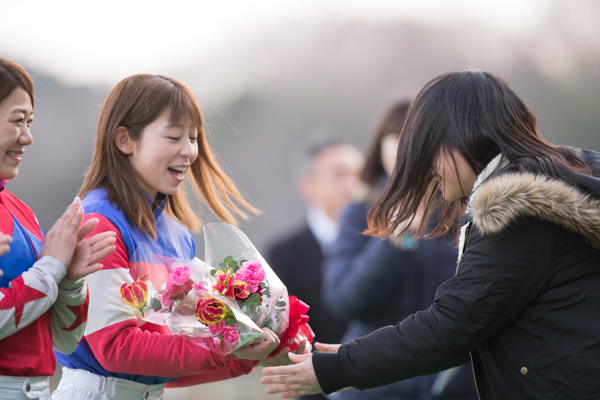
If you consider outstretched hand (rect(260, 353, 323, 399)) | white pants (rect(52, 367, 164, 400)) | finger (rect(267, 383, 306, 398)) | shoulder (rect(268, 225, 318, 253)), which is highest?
outstretched hand (rect(260, 353, 323, 399))

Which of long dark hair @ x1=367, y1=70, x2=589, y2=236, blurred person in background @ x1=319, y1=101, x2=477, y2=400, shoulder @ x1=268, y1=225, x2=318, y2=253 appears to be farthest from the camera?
shoulder @ x1=268, y1=225, x2=318, y2=253

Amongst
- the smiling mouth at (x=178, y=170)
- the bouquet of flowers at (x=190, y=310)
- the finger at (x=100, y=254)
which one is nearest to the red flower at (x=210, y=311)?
the bouquet of flowers at (x=190, y=310)

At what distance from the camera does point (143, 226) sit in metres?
2.00

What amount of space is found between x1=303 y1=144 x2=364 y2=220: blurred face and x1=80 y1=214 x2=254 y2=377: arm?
2.09 metres

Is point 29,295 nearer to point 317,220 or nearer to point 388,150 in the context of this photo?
point 388,150

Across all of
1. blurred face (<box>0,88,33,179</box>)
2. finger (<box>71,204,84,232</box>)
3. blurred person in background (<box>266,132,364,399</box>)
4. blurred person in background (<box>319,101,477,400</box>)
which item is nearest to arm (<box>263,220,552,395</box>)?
finger (<box>71,204,84,232</box>)

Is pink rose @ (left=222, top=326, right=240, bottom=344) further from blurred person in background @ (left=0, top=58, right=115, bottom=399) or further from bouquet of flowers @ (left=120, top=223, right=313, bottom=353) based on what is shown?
blurred person in background @ (left=0, top=58, right=115, bottom=399)

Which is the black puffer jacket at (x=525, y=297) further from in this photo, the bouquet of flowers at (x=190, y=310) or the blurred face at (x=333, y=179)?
the blurred face at (x=333, y=179)

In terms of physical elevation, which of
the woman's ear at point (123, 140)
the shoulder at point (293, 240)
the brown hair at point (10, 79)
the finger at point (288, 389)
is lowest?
the shoulder at point (293, 240)

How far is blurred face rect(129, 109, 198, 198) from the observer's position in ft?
6.76

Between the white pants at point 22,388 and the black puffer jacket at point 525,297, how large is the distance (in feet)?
2.63

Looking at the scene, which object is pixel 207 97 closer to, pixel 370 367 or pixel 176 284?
pixel 176 284

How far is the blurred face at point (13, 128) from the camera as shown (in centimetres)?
164

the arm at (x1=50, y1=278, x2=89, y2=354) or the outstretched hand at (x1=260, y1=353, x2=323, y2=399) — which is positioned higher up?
the arm at (x1=50, y1=278, x2=89, y2=354)
